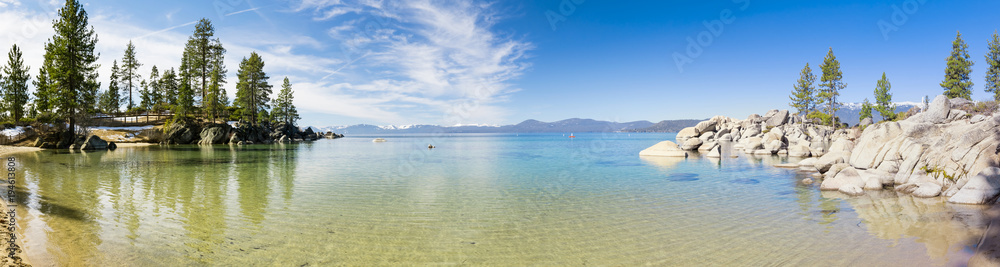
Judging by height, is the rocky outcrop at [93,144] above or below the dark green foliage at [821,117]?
below

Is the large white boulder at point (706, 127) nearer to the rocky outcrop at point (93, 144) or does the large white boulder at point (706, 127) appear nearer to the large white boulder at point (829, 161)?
the large white boulder at point (829, 161)

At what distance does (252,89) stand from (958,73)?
119 metres

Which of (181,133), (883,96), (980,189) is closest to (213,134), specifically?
(181,133)

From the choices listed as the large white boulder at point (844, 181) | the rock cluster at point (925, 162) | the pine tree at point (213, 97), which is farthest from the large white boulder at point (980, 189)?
the pine tree at point (213, 97)

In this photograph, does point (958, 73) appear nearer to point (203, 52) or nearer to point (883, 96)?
point (883, 96)

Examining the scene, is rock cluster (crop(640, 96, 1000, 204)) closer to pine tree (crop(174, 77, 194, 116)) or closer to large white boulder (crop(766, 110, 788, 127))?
large white boulder (crop(766, 110, 788, 127))

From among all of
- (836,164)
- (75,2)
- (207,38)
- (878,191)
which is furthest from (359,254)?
(207,38)

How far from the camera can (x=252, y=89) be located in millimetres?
70375

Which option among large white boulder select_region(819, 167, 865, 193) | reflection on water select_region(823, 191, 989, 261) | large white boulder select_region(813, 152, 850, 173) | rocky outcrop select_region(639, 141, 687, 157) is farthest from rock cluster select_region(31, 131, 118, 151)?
large white boulder select_region(813, 152, 850, 173)

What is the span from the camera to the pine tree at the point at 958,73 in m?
59.4

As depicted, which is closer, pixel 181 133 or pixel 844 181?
pixel 844 181

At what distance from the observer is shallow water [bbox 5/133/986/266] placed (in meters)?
7.41

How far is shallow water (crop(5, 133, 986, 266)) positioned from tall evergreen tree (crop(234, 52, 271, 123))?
59906mm

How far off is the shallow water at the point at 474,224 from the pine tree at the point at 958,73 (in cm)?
7216
